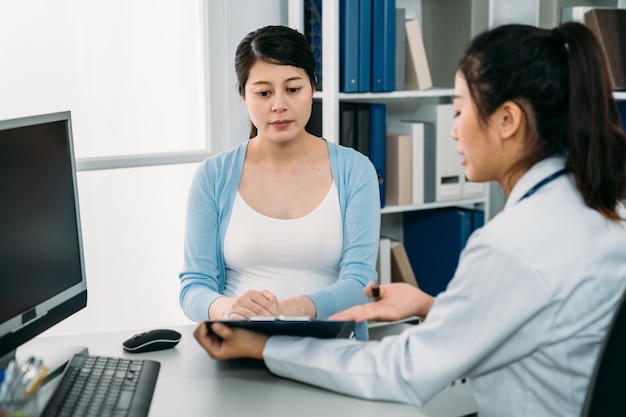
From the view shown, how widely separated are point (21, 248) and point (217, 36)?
5.94ft

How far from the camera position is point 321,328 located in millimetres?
1271

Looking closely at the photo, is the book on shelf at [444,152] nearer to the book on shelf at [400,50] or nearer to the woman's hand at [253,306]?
the book on shelf at [400,50]

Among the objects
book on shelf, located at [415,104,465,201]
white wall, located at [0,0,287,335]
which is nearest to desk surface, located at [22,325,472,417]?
white wall, located at [0,0,287,335]

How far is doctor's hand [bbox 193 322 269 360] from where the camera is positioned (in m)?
1.31

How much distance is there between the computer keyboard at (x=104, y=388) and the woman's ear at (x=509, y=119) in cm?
69

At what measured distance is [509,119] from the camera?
1171 mm

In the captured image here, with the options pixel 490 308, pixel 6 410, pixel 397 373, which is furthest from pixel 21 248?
pixel 490 308

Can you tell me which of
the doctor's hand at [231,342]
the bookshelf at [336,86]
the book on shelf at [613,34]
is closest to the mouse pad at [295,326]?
the doctor's hand at [231,342]

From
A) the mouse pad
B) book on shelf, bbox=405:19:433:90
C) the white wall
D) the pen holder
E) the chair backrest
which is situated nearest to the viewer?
the pen holder

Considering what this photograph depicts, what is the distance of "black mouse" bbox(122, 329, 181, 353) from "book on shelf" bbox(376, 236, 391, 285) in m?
1.58

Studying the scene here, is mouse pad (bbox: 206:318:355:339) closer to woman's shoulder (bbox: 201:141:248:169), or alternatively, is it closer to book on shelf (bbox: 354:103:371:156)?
woman's shoulder (bbox: 201:141:248:169)

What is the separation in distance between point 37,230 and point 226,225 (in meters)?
0.61

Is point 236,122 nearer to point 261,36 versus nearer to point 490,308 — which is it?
point 261,36

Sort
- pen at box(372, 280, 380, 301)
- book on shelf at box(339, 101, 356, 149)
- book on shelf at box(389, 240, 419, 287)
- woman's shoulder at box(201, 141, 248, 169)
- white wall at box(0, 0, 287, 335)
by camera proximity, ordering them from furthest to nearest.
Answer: book on shelf at box(389, 240, 419, 287) < book on shelf at box(339, 101, 356, 149) < white wall at box(0, 0, 287, 335) < woman's shoulder at box(201, 141, 248, 169) < pen at box(372, 280, 380, 301)
